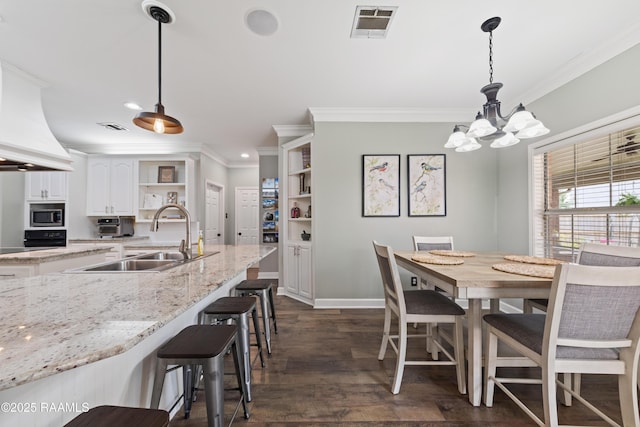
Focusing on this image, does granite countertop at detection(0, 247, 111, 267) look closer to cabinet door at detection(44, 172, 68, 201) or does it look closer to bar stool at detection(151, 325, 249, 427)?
cabinet door at detection(44, 172, 68, 201)

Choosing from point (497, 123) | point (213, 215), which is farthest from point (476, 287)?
point (213, 215)

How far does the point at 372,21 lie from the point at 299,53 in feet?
2.08

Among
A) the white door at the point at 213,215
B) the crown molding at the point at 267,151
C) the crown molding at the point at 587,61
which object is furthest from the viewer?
the white door at the point at 213,215

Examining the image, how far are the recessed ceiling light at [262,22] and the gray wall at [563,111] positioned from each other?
2.67 metres

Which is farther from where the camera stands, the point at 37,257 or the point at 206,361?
the point at 37,257

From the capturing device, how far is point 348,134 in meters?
3.32

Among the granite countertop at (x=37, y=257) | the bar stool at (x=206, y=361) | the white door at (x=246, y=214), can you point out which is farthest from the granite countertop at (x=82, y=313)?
the white door at (x=246, y=214)

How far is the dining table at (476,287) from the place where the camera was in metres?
1.38

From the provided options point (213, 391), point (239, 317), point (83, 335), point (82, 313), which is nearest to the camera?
point (83, 335)

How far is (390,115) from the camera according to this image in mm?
3287

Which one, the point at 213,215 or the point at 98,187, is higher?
the point at 98,187

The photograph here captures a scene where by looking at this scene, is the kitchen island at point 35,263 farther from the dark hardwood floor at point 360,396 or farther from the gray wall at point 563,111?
the gray wall at point 563,111

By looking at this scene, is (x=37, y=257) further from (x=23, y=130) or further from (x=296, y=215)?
(x=296, y=215)

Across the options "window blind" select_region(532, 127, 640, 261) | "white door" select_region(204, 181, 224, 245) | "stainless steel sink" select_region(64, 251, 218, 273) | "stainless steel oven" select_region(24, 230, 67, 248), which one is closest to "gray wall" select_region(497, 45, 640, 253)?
"window blind" select_region(532, 127, 640, 261)
